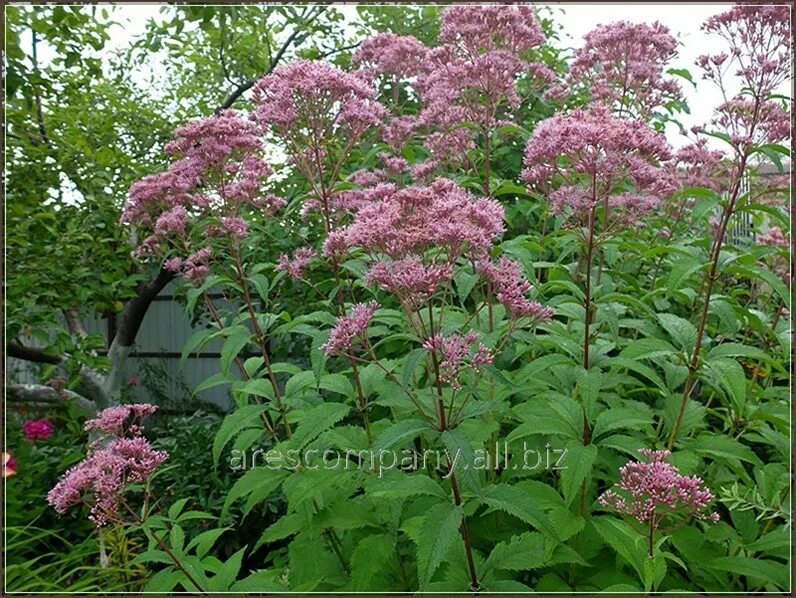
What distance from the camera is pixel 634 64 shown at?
3934 millimetres

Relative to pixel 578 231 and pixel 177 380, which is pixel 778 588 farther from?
pixel 177 380

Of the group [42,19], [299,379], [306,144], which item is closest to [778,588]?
[299,379]

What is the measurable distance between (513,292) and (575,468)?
0.67m

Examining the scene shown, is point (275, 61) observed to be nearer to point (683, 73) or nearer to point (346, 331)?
point (683, 73)

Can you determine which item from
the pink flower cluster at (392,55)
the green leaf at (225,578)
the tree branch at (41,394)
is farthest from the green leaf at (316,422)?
the tree branch at (41,394)

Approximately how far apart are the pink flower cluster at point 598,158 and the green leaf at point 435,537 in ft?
4.12

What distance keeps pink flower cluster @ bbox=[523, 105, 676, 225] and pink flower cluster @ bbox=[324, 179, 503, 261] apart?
466 mm

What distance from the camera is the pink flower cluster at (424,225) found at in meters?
2.29

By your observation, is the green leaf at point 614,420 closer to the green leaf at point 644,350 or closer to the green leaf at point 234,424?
the green leaf at point 644,350

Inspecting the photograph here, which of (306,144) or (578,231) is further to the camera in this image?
(306,144)

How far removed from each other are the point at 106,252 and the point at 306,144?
3760mm

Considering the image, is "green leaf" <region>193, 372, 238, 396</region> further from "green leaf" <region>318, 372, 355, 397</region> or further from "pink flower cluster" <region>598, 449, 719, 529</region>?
"pink flower cluster" <region>598, 449, 719, 529</region>

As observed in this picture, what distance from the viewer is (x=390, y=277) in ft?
7.47

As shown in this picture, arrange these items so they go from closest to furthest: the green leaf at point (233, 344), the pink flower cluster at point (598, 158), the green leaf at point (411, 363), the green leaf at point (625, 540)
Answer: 1. the green leaf at point (411, 363)
2. the green leaf at point (625, 540)
3. the pink flower cluster at point (598, 158)
4. the green leaf at point (233, 344)
